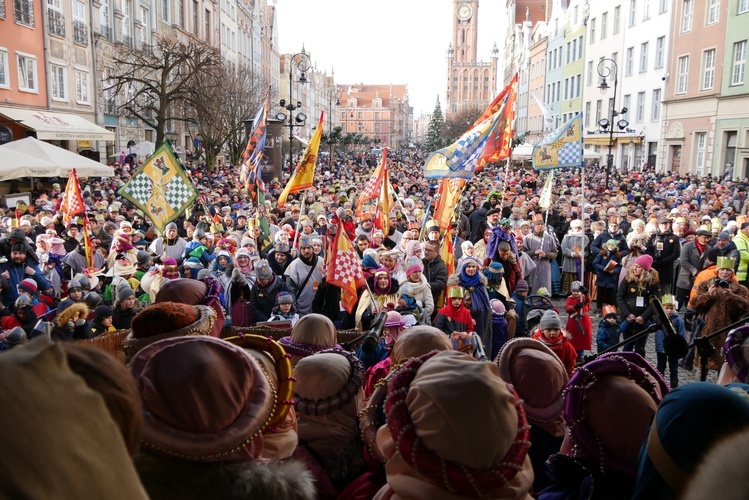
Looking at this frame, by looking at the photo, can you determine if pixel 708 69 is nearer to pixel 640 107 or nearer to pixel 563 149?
pixel 640 107

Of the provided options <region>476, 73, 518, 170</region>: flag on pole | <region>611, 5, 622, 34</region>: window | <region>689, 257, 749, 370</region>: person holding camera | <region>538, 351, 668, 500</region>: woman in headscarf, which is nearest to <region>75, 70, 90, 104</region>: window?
<region>476, 73, 518, 170</region>: flag on pole

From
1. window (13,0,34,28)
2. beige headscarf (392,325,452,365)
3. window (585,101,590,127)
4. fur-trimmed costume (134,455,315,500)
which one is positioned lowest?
beige headscarf (392,325,452,365)

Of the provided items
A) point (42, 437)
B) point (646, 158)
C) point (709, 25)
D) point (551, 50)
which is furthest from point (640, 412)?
point (551, 50)

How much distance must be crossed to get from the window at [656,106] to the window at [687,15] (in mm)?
4752

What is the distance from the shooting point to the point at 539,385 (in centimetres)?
326

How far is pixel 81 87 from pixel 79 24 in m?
3.10


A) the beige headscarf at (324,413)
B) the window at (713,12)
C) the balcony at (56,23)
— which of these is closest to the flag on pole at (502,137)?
the beige headscarf at (324,413)

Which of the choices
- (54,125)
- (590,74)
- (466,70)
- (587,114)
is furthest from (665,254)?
(466,70)

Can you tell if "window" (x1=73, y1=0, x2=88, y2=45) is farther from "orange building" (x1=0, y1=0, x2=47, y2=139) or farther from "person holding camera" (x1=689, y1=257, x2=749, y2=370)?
"person holding camera" (x1=689, y1=257, x2=749, y2=370)

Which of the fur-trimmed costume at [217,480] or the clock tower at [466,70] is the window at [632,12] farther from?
the clock tower at [466,70]

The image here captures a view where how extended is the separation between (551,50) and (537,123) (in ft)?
31.7

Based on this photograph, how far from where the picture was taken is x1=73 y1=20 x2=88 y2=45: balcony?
3009cm

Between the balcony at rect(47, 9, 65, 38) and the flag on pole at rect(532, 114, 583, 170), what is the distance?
25.0 m

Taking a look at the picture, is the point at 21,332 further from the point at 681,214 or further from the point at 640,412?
the point at 681,214
